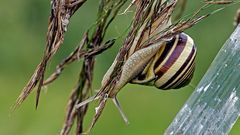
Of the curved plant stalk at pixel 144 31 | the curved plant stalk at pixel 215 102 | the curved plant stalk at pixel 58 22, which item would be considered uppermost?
the curved plant stalk at pixel 58 22

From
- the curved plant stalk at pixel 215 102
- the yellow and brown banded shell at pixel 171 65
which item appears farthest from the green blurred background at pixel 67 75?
the curved plant stalk at pixel 215 102

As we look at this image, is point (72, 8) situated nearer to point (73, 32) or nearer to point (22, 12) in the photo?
point (73, 32)

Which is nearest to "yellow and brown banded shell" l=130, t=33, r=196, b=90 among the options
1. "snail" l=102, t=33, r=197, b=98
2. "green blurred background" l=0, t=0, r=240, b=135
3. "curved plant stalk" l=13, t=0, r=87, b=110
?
"snail" l=102, t=33, r=197, b=98

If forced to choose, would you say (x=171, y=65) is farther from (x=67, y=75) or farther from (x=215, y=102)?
(x=67, y=75)

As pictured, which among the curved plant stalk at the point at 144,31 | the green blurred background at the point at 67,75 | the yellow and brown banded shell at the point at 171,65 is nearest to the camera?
the curved plant stalk at the point at 144,31

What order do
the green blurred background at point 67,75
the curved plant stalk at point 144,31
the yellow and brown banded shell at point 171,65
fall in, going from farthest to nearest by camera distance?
the green blurred background at point 67,75 < the yellow and brown banded shell at point 171,65 < the curved plant stalk at point 144,31

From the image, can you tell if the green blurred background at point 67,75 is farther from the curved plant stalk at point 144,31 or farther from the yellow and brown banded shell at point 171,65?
the curved plant stalk at point 144,31

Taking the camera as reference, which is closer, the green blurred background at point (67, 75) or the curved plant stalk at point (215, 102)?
the curved plant stalk at point (215, 102)
